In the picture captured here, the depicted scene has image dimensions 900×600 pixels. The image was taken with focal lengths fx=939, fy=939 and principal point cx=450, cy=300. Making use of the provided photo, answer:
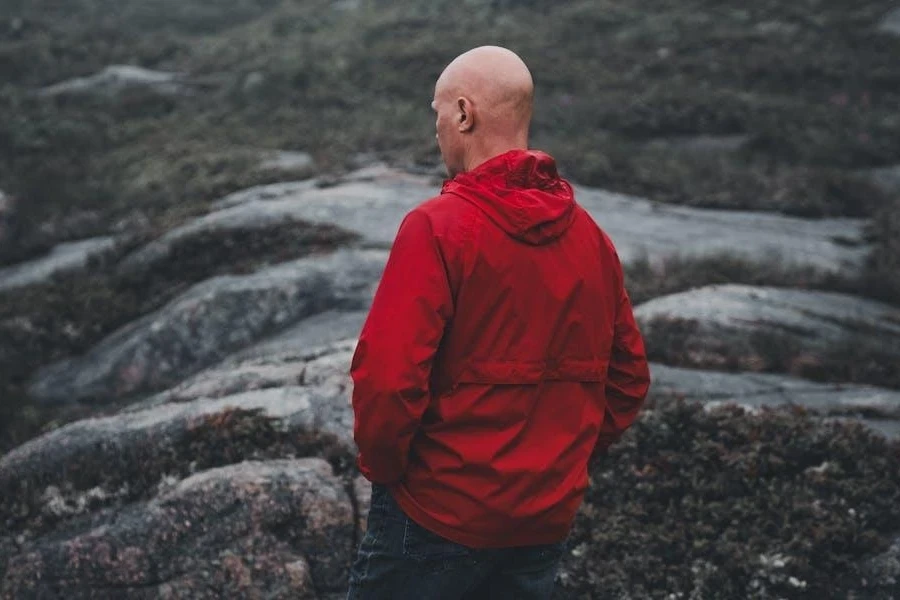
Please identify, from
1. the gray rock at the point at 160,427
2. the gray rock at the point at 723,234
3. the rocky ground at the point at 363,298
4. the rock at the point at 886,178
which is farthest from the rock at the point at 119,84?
the gray rock at the point at 160,427

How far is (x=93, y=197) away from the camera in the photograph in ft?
49.8

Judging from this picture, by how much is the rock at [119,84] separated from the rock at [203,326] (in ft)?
42.0

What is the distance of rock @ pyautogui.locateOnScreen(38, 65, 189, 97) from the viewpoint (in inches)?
847

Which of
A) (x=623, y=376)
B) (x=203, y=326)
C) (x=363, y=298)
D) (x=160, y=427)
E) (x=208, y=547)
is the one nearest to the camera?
(x=623, y=376)

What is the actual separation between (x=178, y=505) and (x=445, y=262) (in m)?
3.64

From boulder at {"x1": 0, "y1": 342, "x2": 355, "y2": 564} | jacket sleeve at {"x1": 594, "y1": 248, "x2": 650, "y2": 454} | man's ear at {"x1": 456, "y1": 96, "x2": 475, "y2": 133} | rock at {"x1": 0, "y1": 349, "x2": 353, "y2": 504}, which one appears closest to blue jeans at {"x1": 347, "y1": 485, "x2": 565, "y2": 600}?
jacket sleeve at {"x1": 594, "y1": 248, "x2": 650, "y2": 454}

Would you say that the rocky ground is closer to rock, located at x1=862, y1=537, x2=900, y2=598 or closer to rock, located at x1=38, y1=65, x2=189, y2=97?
rock, located at x1=862, y1=537, x2=900, y2=598

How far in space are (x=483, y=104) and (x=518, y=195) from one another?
35cm

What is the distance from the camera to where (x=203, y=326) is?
9555 millimetres

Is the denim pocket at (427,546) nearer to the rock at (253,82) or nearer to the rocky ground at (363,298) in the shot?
the rocky ground at (363,298)

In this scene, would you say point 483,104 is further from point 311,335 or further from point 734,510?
point 311,335

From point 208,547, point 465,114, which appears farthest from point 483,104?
point 208,547

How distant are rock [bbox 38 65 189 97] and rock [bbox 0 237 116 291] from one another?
30.2 ft

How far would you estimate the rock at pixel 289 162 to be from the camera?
14.5 meters
